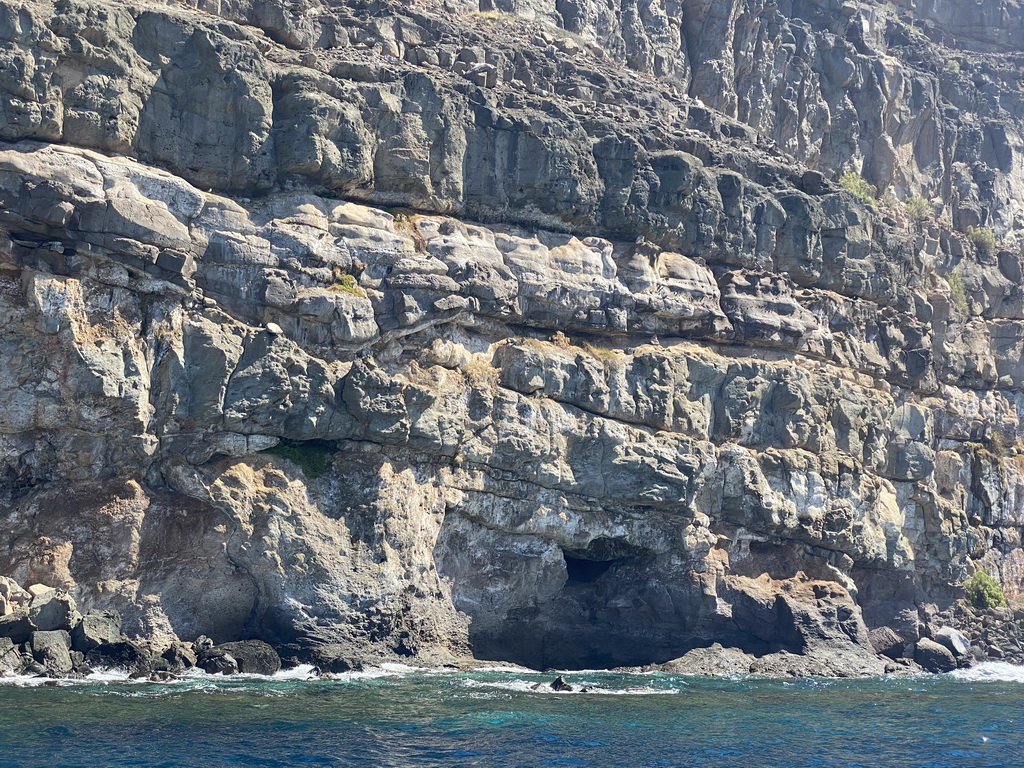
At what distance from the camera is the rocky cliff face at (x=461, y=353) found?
4375 centimetres

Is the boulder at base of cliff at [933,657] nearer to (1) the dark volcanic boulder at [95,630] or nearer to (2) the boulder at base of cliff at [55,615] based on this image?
(1) the dark volcanic boulder at [95,630]

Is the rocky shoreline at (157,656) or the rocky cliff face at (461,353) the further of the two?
the rocky cliff face at (461,353)

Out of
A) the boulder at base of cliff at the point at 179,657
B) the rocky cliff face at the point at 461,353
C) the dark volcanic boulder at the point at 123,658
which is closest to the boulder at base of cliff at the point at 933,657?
the rocky cliff face at the point at 461,353

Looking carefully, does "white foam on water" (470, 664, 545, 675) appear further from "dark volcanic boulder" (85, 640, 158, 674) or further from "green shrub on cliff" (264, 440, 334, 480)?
"dark volcanic boulder" (85, 640, 158, 674)

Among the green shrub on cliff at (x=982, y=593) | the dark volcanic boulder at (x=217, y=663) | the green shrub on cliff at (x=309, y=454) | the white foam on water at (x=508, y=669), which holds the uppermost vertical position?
the green shrub on cliff at (x=309, y=454)

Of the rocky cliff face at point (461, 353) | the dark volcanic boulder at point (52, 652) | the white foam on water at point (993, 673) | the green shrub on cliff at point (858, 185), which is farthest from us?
the green shrub on cliff at point (858, 185)

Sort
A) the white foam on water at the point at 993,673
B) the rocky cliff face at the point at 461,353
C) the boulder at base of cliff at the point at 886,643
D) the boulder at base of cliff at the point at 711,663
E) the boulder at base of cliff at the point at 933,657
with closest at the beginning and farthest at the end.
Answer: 1. the rocky cliff face at the point at 461,353
2. the boulder at base of cliff at the point at 711,663
3. the white foam on water at the point at 993,673
4. the boulder at base of cliff at the point at 933,657
5. the boulder at base of cliff at the point at 886,643

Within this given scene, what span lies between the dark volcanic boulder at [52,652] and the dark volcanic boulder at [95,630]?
20.7 inches

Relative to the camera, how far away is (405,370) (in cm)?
4962

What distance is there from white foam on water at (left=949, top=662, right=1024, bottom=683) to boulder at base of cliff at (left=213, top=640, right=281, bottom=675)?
30.6 metres

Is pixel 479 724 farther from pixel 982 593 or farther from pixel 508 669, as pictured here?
pixel 982 593

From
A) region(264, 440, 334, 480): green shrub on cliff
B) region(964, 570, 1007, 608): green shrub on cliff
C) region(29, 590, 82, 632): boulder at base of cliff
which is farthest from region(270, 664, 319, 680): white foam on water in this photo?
region(964, 570, 1007, 608): green shrub on cliff

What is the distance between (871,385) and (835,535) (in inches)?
368

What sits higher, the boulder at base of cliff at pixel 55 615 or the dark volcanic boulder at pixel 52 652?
the boulder at base of cliff at pixel 55 615
